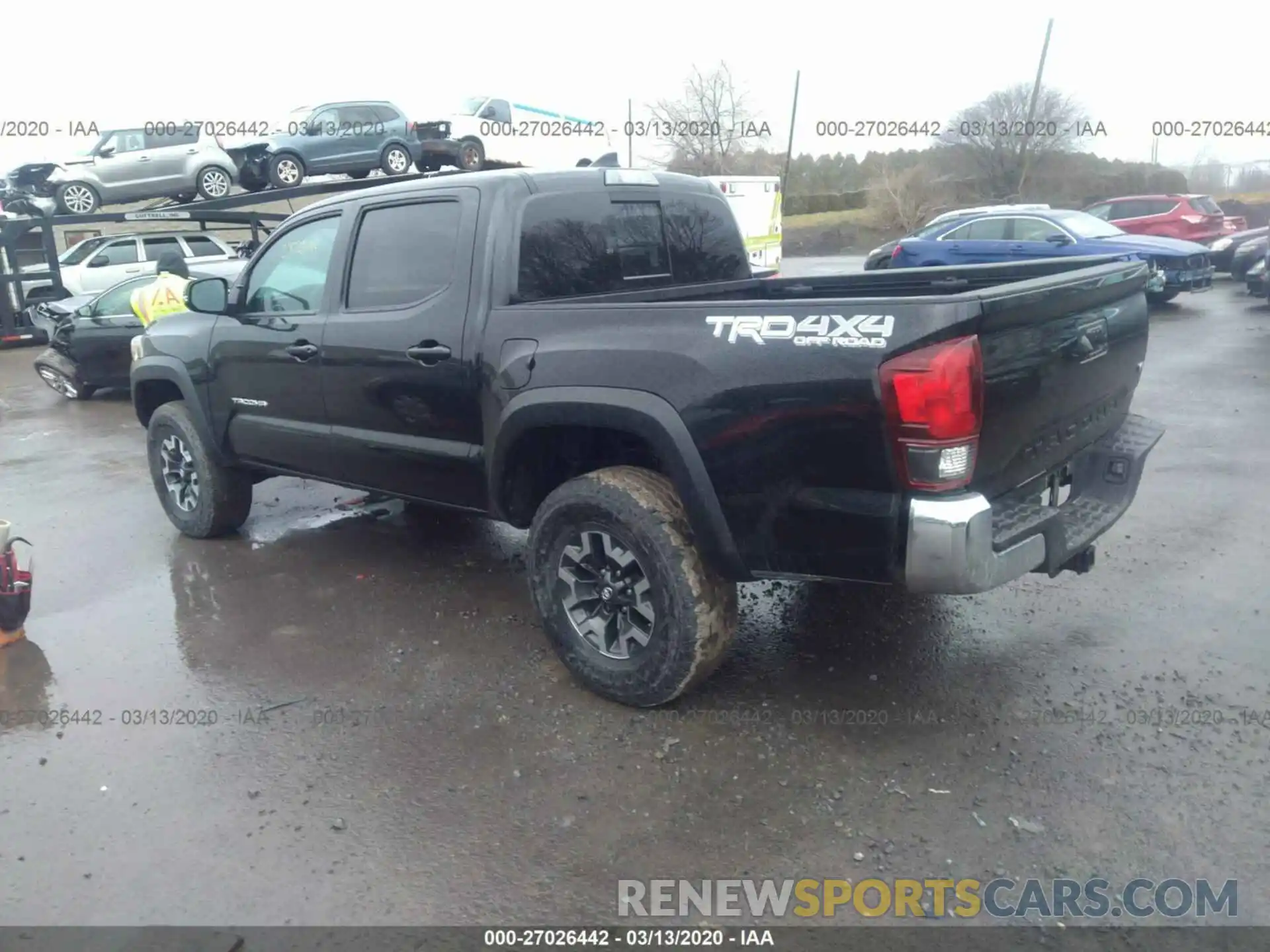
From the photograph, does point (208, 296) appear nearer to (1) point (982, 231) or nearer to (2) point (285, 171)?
(2) point (285, 171)

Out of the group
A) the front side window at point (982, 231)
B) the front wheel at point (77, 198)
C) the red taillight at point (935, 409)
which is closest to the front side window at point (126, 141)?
the front wheel at point (77, 198)

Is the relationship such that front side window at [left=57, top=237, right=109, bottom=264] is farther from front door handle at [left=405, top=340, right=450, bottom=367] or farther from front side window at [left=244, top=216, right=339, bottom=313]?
front door handle at [left=405, top=340, right=450, bottom=367]

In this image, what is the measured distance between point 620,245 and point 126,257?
15.9 meters

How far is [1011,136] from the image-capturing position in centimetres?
3384

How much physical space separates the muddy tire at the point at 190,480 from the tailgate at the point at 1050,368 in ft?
14.7

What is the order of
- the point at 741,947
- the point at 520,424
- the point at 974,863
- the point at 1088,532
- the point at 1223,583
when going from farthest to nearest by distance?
the point at 1223,583 < the point at 520,424 < the point at 1088,532 < the point at 974,863 < the point at 741,947

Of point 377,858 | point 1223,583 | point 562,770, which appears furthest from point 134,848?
point 1223,583

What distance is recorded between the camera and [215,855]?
305cm

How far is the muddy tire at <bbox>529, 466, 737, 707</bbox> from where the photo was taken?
3.51m

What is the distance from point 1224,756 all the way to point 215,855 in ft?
10.7

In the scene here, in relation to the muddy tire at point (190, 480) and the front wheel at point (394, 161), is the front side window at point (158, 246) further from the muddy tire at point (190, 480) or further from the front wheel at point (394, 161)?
the muddy tire at point (190, 480)

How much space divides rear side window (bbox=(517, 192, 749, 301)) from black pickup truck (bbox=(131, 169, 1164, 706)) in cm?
1

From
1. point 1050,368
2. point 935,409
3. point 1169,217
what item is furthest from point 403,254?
point 1169,217

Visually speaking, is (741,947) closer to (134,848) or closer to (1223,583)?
(134,848)
